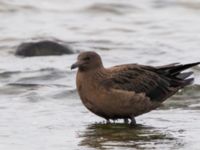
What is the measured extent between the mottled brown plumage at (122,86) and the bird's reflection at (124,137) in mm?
192

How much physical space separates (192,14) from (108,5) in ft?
7.82

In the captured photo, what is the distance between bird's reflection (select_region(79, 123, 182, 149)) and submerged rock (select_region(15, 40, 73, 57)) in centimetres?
590

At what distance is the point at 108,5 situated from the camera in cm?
2292

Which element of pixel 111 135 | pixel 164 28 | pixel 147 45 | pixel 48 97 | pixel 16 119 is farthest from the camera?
pixel 164 28

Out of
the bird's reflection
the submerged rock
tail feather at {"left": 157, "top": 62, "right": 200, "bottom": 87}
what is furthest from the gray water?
tail feather at {"left": 157, "top": 62, "right": 200, "bottom": 87}

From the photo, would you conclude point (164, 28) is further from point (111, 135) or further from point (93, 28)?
point (111, 135)

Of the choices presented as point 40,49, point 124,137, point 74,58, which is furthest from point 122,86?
point 40,49

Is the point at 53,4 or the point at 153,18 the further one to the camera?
the point at 53,4

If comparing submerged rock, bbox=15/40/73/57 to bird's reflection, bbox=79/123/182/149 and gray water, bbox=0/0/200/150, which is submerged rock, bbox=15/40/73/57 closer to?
gray water, bbox=0/0/200/150

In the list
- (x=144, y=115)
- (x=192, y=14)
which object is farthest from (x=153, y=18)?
(x=144, y=115)

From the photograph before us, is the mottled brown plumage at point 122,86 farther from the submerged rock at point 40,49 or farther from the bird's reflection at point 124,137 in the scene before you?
the submerged rock at point 40,49

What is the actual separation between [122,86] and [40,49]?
6153 millimetres

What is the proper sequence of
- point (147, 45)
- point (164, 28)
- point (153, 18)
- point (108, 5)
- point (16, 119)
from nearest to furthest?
point (16, 119)
point (147, 45)
point (164, 28)
point (153, 18)
point (108, 5)

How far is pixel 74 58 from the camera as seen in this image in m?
16.8
